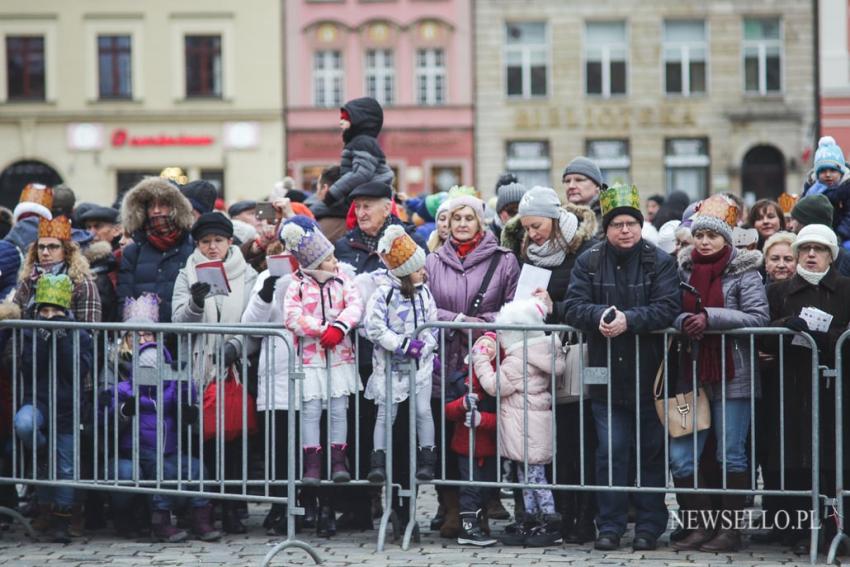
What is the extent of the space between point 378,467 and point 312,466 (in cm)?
40

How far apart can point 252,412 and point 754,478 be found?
318cm

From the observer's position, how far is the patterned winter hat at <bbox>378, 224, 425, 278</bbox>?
9.33 metres

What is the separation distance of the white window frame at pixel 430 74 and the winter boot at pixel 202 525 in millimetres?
33776

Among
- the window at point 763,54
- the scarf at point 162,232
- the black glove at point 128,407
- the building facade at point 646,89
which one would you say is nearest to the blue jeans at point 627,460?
the black glove at point 128,407

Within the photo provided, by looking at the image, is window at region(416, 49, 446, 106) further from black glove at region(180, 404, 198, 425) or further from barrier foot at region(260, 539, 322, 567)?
barrier foot at region(260, 539, 322, 567)

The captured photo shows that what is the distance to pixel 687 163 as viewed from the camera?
140 ft

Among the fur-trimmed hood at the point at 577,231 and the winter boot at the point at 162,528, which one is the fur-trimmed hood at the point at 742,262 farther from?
the winter boot at the point at 162,528

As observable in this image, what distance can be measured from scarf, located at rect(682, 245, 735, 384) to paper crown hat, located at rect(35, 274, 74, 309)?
3894 millimetres

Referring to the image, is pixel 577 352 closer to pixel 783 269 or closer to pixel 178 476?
pixel 783 269

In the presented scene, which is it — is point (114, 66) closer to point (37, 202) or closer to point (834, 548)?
point (37, 202)

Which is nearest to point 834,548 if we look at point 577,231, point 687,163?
point 577,231

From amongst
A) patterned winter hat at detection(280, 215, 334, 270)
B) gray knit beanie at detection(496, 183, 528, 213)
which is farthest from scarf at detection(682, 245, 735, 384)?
gray knit beanie at detection(496, 183, 528, 213)

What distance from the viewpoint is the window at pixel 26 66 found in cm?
4312

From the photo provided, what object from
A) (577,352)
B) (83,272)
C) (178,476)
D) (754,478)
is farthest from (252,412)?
(754,478)
